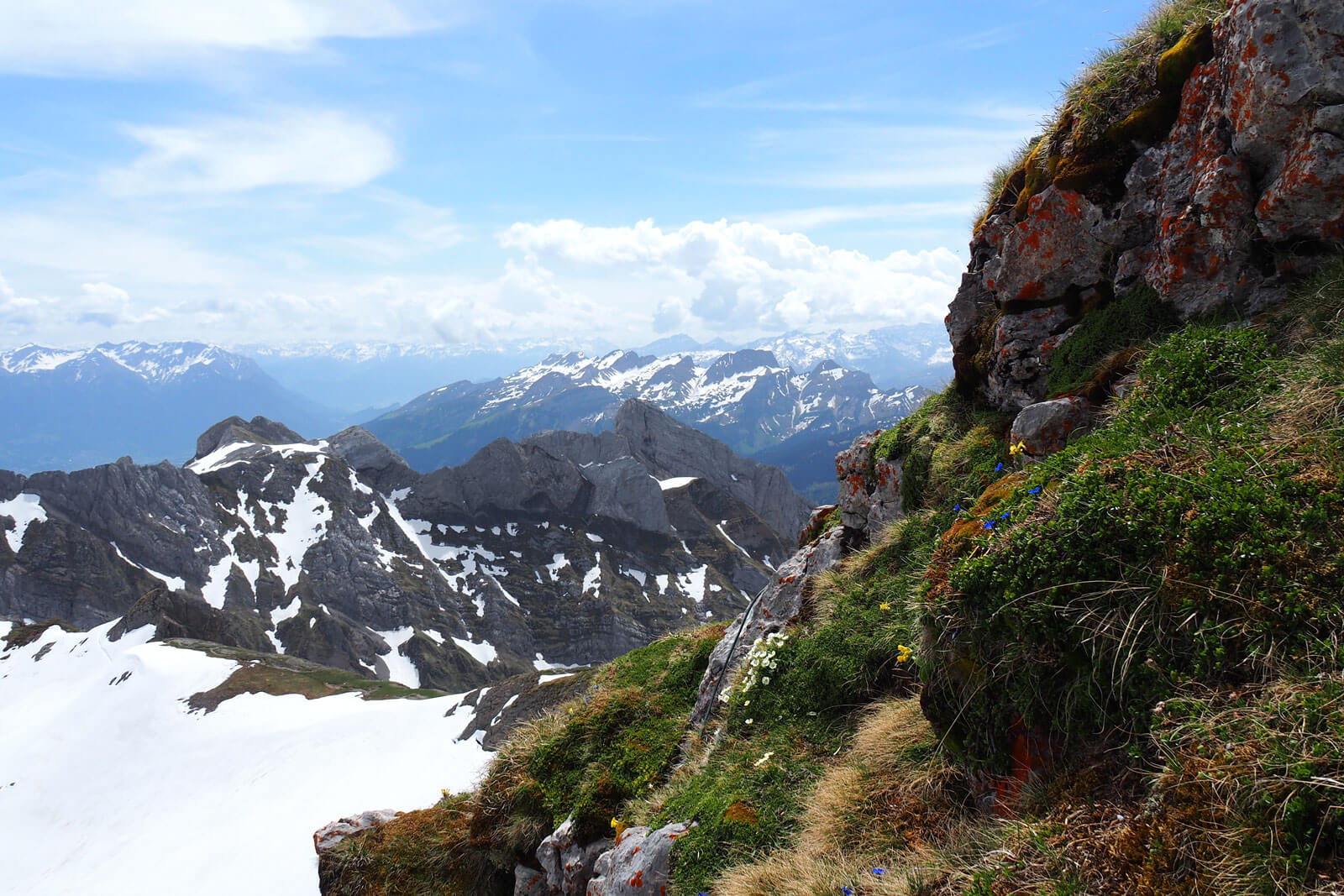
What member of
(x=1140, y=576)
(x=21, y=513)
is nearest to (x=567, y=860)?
(x=1140, y=576)

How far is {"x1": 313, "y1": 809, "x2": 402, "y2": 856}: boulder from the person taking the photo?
13273 millimetres

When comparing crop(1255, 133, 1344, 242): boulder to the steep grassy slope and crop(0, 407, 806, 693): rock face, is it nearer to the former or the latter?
the steep grassy slope

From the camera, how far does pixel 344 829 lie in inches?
531

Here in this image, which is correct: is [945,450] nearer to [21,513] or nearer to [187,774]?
[187,774]

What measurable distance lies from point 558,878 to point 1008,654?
25.6ft

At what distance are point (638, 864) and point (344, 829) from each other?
930 cm

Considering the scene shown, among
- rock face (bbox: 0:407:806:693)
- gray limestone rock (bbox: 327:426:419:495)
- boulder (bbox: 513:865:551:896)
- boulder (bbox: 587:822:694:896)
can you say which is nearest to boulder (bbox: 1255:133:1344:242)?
boulder (bbox: 587:822:694:896)

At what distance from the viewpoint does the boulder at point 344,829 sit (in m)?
13.3

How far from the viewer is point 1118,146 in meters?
10.1

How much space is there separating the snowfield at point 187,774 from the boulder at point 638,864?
35.5m

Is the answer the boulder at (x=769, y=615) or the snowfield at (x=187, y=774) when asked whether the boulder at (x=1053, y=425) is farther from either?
the snowfield at (x=187, y=774)

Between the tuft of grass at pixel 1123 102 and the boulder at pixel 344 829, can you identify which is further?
the boulder at pixel 344 829

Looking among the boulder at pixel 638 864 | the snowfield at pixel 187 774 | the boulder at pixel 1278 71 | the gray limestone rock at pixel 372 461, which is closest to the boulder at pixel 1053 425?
the boulder at pixel 1278 71

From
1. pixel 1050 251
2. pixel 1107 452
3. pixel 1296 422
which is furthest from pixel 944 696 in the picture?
pixel 1050 251
